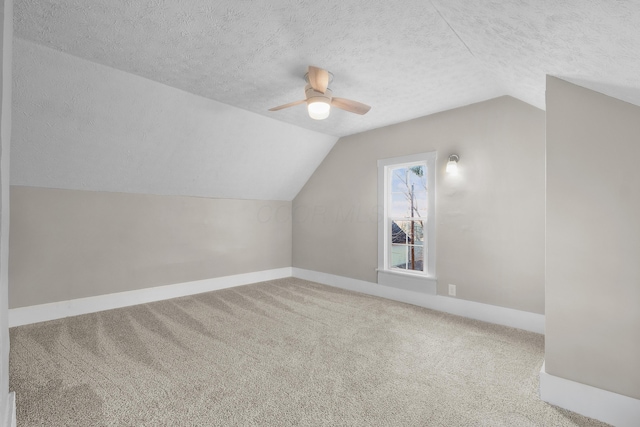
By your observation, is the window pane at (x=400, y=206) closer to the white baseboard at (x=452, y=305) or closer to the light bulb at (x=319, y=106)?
the white baseboard at (x=452, y=305)

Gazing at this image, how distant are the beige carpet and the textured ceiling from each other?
2.08 metres

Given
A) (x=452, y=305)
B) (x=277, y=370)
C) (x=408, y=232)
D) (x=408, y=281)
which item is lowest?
(x=277, y=370)

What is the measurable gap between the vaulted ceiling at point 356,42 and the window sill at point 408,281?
90.0 inches

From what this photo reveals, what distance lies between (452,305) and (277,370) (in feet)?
7.81

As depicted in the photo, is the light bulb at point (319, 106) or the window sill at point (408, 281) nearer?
the light bulb at point (319, 106)

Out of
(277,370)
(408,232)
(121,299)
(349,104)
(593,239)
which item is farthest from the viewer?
(408,232)

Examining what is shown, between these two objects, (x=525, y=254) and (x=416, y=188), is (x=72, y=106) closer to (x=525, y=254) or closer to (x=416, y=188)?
(x=416, y=188)

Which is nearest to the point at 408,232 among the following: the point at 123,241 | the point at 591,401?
the point at 591,401

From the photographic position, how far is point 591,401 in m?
1.87

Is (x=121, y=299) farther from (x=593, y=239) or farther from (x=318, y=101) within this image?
(x=593, y=239)

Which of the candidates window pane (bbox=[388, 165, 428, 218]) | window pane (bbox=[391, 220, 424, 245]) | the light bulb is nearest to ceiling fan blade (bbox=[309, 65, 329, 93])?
the light bulb

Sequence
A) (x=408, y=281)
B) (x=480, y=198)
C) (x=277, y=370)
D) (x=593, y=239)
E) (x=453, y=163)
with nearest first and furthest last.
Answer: (x=593, y=239) < (x=277, y=370) < (x=480, y=198) < (x=453, y=163) < (x=408, y=281)

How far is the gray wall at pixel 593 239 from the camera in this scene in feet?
5.77

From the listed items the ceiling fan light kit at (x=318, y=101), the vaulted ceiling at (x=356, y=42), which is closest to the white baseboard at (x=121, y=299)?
the vaulted ceiling at (x=356, y=42)
